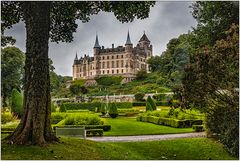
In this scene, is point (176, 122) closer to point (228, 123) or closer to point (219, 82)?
point (228, 123)

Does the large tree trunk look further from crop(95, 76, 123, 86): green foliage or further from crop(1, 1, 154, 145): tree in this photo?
crop(95, 76, 123, 86): green foliage

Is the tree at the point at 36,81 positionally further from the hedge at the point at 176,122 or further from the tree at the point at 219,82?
the hedge at the point at 176,122

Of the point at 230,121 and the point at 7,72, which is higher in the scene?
the point at 7,72

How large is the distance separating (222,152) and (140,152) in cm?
249

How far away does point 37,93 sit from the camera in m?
8.11

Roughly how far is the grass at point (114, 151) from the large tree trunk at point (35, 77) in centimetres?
40

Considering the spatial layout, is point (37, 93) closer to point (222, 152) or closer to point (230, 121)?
point (230, 121)

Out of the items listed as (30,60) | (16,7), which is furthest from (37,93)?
(16,7)

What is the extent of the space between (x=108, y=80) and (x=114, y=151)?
69.1m

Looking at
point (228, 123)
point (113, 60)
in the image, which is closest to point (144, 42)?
point (113, 60)

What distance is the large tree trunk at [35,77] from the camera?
8055 millimetres

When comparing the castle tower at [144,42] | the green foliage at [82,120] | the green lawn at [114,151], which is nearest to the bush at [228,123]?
the green lawn at [114,151]

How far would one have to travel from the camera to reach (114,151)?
371 inches

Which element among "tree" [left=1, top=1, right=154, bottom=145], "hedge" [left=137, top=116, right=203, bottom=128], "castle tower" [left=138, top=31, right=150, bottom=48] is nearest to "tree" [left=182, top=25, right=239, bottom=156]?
"tree" [left=1, top=1, right=154, bottom=145]
